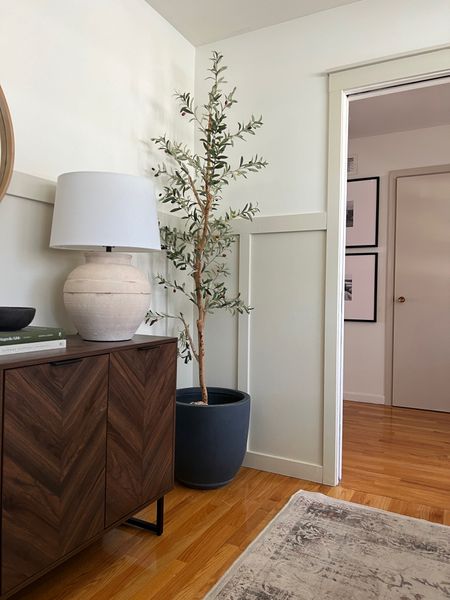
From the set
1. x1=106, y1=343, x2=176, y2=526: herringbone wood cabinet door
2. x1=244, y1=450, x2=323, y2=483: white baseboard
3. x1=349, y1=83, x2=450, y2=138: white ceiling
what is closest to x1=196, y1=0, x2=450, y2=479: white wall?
x1=244, y1=450, x2=323, y2=483: white baseboard

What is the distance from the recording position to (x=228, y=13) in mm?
2420

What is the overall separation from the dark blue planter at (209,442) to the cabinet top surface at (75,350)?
0.51 meters

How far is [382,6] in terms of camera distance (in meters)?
2.21

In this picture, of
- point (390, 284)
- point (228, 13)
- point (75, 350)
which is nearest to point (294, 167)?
point (228, 13)

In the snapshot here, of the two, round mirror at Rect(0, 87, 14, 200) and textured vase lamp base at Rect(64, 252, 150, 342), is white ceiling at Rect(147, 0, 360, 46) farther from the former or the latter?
textured vase lamp base at Rect(64, 252, 150, 342)

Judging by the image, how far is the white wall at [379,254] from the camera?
397cm

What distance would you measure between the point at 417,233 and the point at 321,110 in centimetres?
202

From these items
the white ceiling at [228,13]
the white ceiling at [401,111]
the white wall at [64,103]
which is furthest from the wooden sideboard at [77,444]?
the white ceiling at [401,111]

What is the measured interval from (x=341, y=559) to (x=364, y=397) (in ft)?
8.68

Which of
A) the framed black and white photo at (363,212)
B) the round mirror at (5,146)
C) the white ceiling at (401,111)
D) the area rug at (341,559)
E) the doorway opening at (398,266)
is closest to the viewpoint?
the area rug at (341,559)

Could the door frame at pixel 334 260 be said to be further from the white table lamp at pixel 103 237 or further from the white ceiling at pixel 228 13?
the white table lamp at pixel 103 237

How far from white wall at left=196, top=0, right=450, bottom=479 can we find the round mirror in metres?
1.28

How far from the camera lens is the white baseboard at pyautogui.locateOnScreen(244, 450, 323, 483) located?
2.33 metres

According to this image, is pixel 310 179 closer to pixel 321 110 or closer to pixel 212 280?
pixel 321 110
